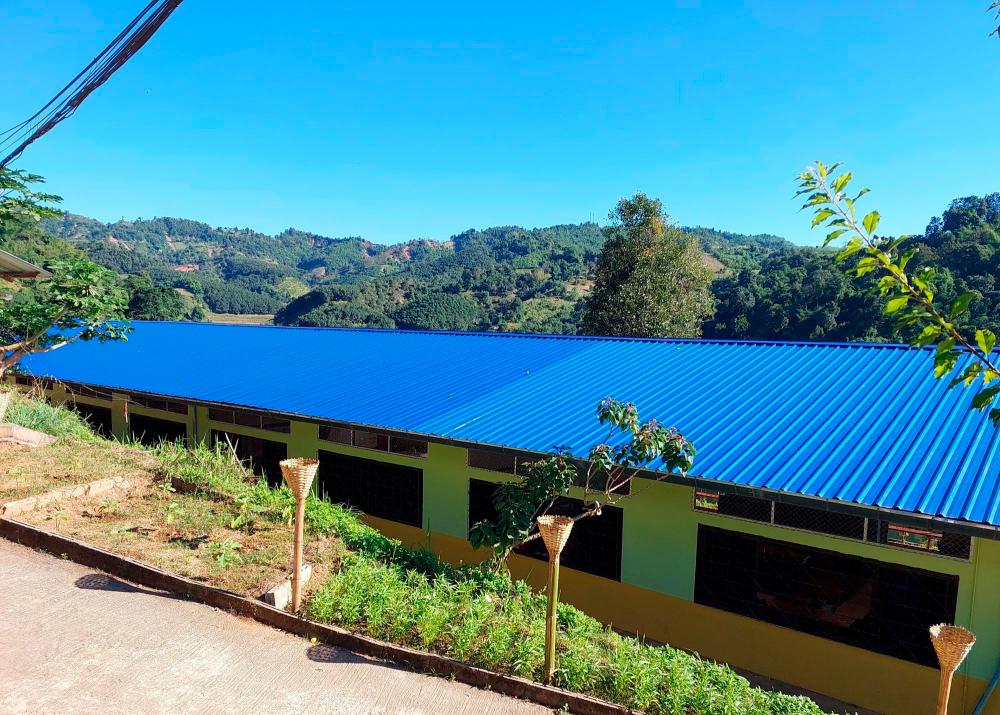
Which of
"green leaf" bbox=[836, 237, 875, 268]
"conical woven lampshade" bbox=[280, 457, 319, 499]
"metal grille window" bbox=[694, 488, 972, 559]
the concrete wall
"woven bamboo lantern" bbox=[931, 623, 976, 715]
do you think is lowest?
the concrete wall

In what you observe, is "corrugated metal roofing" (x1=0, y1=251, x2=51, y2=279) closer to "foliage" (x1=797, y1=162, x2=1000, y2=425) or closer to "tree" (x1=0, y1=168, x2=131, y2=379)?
"tree" (x1=0, y1=168, x2=131, y2=379)

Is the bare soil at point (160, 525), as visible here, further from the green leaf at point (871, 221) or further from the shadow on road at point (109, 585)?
the green leaf at point (871, 221)

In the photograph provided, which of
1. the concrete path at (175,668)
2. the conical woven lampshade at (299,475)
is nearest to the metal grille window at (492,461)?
the conical woven lampshade at (299,475)

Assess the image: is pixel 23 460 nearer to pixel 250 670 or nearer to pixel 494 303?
pixel 250 670

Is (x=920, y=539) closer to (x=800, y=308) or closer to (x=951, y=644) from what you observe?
(x=951, y=644)

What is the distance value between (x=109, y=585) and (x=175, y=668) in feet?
6.87

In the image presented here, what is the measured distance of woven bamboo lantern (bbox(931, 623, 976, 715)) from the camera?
4.09 meters

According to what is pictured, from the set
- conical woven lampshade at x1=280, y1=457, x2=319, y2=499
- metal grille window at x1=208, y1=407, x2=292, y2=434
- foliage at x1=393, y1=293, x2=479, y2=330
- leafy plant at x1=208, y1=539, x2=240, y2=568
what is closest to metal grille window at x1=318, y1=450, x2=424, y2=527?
metal grille window at x1=208, y1=407, x2=292, y2=434

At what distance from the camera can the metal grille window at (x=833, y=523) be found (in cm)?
684

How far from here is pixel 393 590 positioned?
21.7 feet

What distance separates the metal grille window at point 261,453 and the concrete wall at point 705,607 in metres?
3.23

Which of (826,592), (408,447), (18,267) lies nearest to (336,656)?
(826,592)

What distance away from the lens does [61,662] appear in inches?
216

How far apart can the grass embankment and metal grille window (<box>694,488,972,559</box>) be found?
2.09 meters
